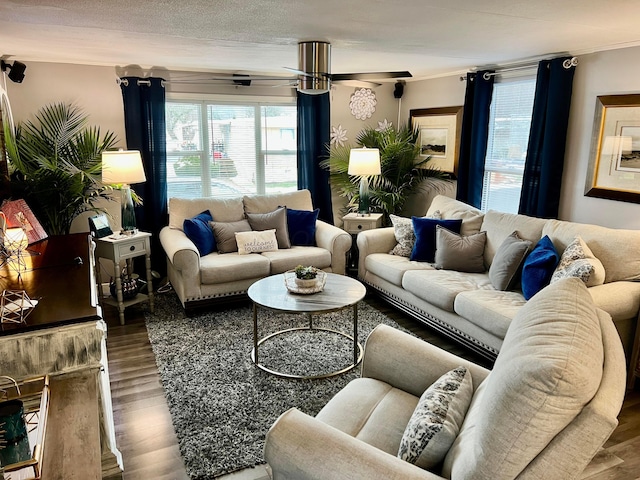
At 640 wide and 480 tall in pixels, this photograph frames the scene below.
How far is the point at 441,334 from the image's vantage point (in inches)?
143

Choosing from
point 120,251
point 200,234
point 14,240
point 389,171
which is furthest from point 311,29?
point 389,171

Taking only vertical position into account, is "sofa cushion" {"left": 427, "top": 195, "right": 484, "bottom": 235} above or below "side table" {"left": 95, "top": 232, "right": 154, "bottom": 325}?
above

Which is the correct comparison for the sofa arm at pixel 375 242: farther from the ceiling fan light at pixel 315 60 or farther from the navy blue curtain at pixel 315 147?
the ceiling fan light at pixel 315 60

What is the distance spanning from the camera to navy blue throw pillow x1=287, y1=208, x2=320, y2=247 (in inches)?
187

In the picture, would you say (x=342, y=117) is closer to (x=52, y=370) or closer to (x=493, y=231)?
(x=493, y=231)

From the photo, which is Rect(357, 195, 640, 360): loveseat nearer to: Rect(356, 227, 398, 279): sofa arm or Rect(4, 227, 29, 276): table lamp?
Rect(356, 227, 398, 279): sofa arm

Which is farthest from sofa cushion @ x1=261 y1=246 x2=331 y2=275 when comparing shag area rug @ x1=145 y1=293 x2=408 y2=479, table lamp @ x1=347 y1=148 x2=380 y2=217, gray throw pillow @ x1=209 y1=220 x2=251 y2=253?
table lamp @ x1=347 y1=148 x2=380 y2=217

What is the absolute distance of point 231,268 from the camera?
13.3 ft

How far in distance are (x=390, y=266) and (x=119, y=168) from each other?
240 centimetres

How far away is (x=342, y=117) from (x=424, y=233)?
7.19 ft

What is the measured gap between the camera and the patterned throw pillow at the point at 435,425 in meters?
1.47

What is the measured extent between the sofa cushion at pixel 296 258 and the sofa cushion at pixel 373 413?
2.21 m

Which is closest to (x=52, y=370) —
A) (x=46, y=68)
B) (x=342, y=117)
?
(x=46, y=68)

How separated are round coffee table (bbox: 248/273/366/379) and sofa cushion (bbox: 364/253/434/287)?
2.08 feet
